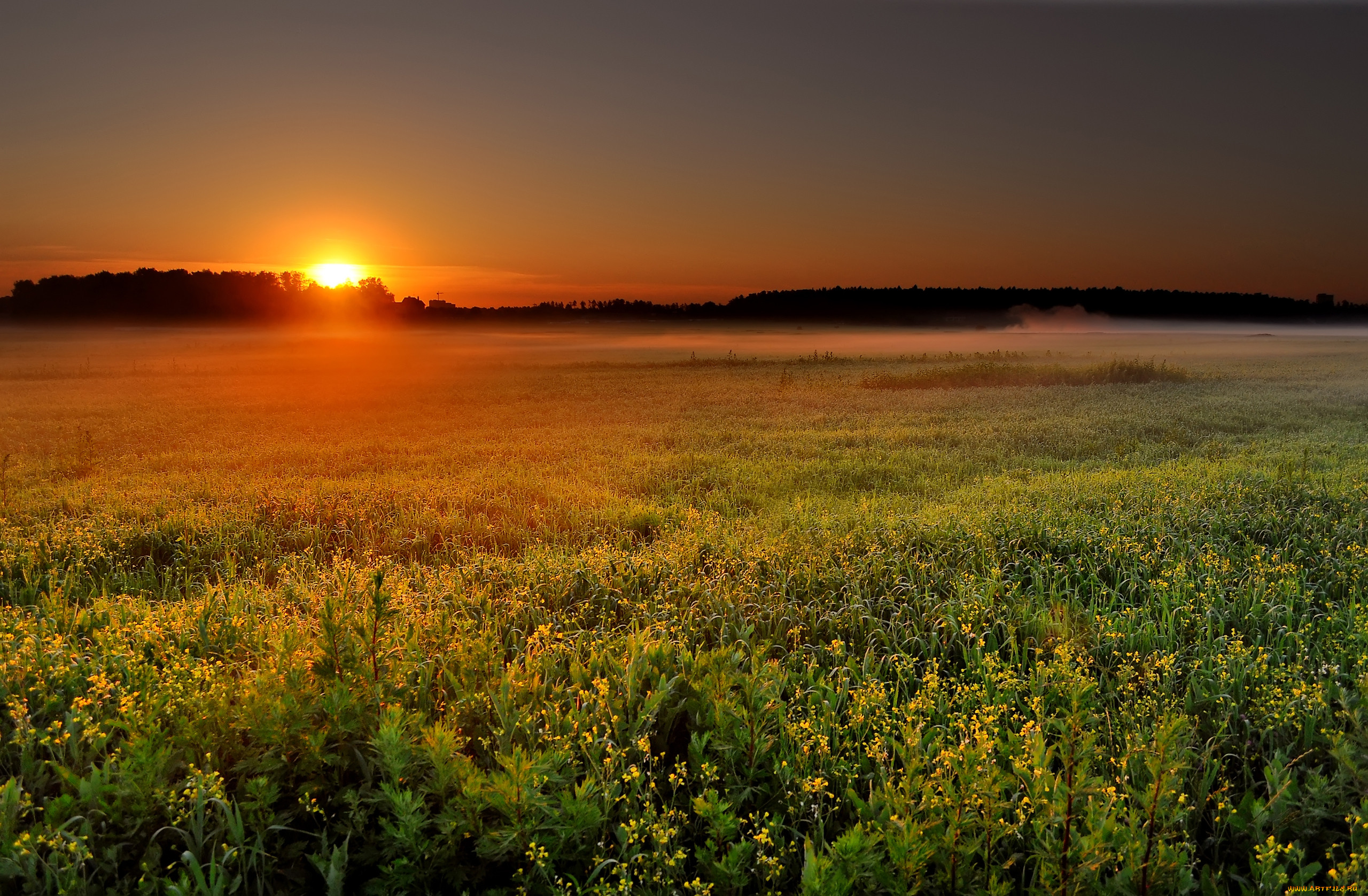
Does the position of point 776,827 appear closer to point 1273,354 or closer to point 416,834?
point 416,834

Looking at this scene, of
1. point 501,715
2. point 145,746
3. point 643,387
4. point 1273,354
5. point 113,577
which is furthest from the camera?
point 1273,354

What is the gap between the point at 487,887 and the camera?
3.21 meters

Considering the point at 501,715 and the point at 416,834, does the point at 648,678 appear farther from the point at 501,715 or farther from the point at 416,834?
the point at 416,834

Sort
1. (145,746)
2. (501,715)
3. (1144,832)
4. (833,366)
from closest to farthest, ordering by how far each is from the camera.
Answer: (1144,832) < (145,746) < (501,715) < (833,366)

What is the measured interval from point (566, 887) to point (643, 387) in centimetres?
2671

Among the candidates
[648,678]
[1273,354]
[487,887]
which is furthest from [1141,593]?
[1273,354]

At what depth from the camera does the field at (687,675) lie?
3.15m

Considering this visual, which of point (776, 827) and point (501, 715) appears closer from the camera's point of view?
point (776, 827)

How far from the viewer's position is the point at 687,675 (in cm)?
471

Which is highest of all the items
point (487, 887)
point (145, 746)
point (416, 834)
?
point (145, 746)

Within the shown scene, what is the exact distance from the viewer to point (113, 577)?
280 inches

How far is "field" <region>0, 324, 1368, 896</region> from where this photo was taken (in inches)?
124

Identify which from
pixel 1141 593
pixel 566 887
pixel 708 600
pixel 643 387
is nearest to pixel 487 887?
pixel 566 887

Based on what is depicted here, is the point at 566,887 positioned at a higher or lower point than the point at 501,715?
lower
